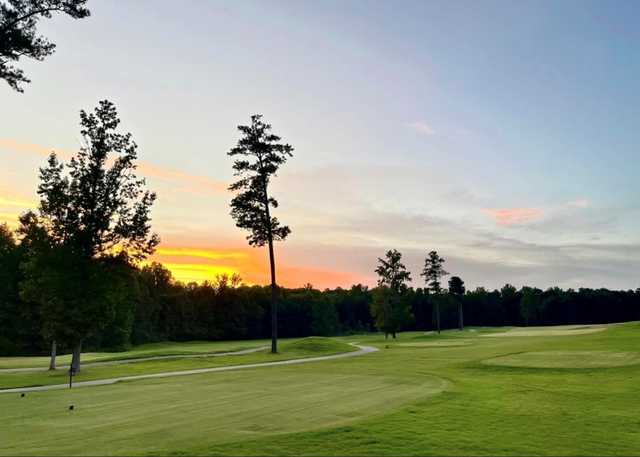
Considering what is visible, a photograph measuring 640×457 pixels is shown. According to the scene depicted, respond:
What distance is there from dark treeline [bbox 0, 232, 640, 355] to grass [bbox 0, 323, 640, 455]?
218 feet

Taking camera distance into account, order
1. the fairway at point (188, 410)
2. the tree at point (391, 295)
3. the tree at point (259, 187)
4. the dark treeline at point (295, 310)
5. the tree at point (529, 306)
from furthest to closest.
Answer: the tree at point (529, 306) → the dark treeline at point (295, 310) → the tree at point (391, 295) → the tree at point (259, 187) → the fairway at point (188, 410)

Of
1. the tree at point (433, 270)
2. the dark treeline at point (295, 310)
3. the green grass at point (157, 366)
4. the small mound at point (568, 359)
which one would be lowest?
the green grass at point (157, 366)

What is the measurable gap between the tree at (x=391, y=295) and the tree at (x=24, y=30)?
80.6 m

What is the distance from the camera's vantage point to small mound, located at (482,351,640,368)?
3072 centimetres

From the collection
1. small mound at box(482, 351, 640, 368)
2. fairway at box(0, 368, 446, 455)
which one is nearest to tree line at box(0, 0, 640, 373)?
fairway at box(0, 368, 446, 455)

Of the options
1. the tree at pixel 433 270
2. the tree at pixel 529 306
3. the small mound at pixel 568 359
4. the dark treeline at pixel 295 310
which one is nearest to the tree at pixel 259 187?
the small mound at pixel 568 359

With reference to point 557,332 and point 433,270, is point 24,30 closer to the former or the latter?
point 557,332

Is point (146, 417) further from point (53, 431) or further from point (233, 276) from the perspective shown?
point (233, 276)

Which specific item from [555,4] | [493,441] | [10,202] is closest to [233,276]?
[10,202]

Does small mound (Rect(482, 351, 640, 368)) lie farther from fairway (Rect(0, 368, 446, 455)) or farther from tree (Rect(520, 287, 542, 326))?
tree (Rect(520, 287, 542, 326))

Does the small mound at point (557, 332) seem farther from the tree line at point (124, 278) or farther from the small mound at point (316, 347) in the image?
the small mound at point (316, 347)

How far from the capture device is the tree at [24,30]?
19.8 metres

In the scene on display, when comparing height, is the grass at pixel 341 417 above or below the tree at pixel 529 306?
below

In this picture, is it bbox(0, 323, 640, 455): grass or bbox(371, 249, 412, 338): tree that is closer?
bbox(0, 323, 640, 455): grass
